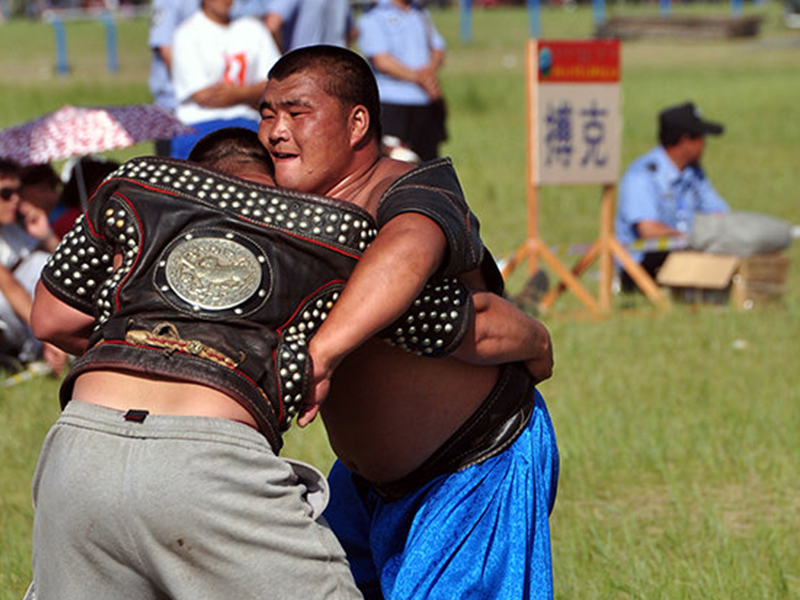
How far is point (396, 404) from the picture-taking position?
2830 millimetres

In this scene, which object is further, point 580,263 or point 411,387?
point 580,263

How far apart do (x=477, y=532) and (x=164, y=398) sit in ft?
2.67

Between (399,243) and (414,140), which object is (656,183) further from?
(399,243)

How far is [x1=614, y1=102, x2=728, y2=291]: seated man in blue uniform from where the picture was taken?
909cm

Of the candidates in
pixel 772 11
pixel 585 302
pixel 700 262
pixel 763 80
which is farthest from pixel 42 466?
pixel 772 11

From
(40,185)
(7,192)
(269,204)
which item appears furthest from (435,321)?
(40,185)

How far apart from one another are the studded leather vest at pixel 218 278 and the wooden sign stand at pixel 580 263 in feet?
18.4

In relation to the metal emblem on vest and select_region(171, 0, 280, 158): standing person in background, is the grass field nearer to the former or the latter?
select_region(171, 0, 280, 158): standing person in background

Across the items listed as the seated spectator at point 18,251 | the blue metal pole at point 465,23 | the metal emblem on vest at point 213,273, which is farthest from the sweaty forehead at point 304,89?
the blue metal pole at point 465,23

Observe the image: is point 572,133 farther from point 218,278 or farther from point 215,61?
point 218,278

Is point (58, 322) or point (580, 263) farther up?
point (58, 322)

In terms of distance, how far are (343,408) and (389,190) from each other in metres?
0.51

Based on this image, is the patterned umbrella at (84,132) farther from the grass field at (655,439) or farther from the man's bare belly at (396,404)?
Result: the man's bare belly at (396,404)

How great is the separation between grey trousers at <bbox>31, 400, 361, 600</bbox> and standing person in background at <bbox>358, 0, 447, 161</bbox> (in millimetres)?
6796
